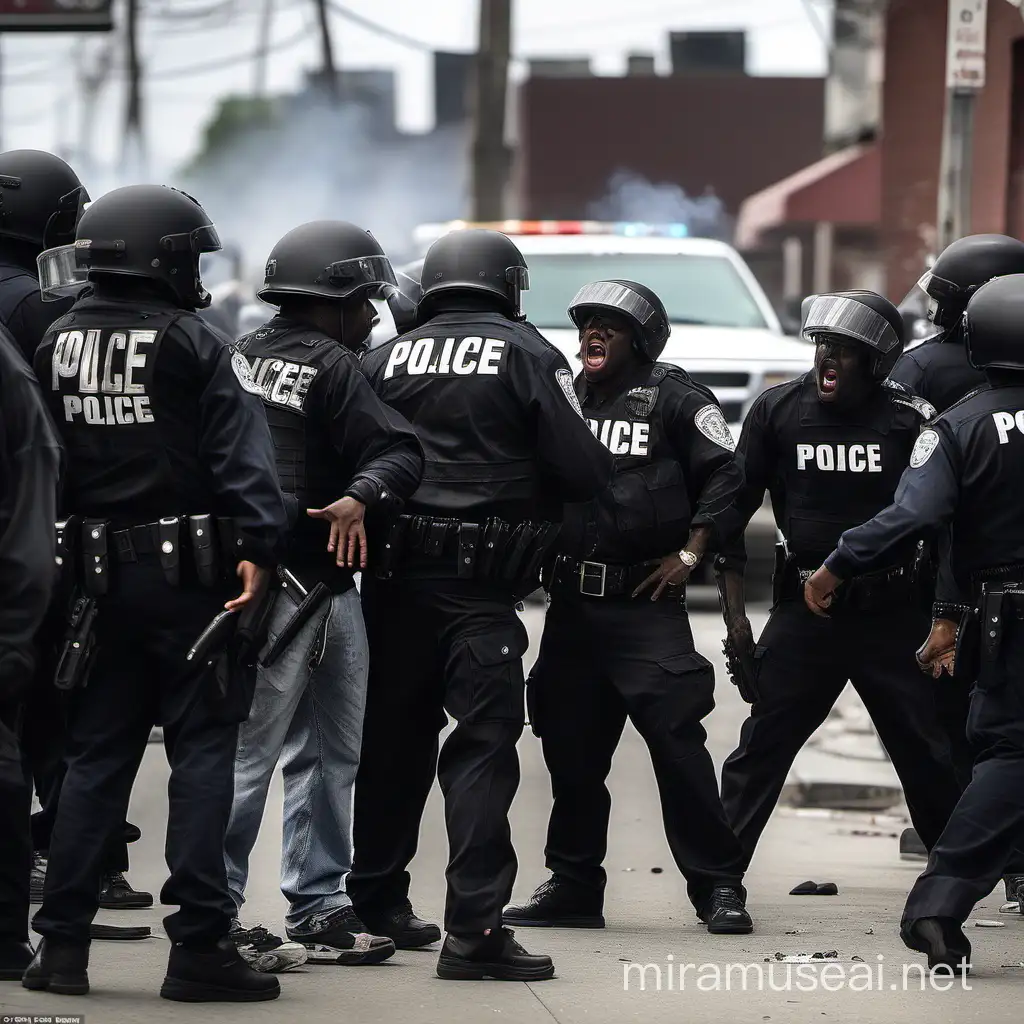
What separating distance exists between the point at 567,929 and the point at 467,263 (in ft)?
6.79

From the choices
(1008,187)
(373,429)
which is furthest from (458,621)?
(1008,187)

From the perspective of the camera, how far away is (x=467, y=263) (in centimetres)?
594

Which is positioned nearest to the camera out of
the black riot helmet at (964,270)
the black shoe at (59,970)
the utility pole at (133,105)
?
the black shoe at (59,970)

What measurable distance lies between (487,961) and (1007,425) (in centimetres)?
200

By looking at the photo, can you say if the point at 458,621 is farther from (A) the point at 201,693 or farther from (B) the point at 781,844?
(B) the point at 781,844

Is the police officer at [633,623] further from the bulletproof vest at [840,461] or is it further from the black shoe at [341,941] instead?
the black shoe at [341,941]

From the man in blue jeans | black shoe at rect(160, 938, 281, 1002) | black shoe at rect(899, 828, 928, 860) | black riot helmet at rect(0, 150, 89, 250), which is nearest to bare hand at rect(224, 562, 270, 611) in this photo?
the man in blue jeans

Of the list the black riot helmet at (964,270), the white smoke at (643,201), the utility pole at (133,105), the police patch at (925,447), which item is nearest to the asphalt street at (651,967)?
the police patch at (925,447)

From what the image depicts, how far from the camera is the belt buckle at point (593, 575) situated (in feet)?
20.9

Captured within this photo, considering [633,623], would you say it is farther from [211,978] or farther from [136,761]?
[211,978]

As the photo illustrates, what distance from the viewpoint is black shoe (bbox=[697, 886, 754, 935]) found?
620 centimetres

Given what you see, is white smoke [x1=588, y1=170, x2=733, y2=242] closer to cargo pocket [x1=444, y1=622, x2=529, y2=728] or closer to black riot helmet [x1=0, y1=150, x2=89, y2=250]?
black riot helmet [x1=0, y1=150, x2=89, y2=250]

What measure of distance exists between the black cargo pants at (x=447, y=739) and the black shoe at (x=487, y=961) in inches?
1.4

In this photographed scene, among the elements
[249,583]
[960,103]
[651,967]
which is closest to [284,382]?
[249,583]
